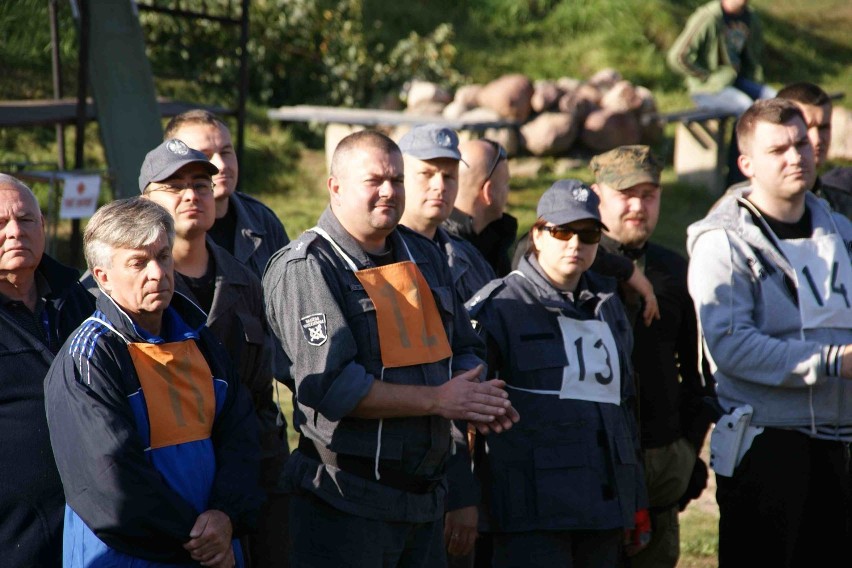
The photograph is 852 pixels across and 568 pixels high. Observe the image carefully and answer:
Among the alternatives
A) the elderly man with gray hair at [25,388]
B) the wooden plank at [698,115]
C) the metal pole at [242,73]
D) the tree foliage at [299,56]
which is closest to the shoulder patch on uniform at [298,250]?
the elderly man with gray hair at [25,388]

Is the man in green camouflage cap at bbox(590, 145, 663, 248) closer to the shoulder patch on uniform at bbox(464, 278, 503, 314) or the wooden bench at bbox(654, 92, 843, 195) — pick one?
the shoulder patch on uniform at bbox(464, 278, 503, 314)

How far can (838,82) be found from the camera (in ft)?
50.5

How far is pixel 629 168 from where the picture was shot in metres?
4.78

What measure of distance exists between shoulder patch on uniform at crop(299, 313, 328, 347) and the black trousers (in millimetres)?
1795

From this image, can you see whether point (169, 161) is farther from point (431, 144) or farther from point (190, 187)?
point (431, 144)

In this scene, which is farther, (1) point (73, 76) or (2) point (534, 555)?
(1) point (73, 76)

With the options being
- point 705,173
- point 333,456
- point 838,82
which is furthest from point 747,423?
point 838,82

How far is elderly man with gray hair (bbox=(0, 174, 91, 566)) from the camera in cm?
331

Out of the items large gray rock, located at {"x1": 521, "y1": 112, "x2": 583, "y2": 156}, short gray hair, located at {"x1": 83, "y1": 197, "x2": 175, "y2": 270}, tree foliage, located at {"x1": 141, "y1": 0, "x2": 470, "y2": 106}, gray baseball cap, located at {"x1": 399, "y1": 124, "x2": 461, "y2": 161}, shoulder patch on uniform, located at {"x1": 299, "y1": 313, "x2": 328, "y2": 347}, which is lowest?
shoulder patch on uniform, located at {"x1": 299, "y1": 313, "x2": 328, "y2": 347}

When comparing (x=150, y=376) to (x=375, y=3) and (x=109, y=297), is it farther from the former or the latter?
(x=375, y=3)

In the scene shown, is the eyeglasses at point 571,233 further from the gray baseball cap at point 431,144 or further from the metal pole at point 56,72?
the metal pole at point 56,72

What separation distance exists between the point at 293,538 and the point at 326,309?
780mm

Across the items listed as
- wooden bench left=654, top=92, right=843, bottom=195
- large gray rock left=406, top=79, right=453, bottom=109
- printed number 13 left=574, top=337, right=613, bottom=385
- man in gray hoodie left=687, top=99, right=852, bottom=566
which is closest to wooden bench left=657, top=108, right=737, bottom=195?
wooden bench left=654, top=92, right=843, bottom=195

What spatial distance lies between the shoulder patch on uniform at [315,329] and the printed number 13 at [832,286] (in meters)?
1.93
